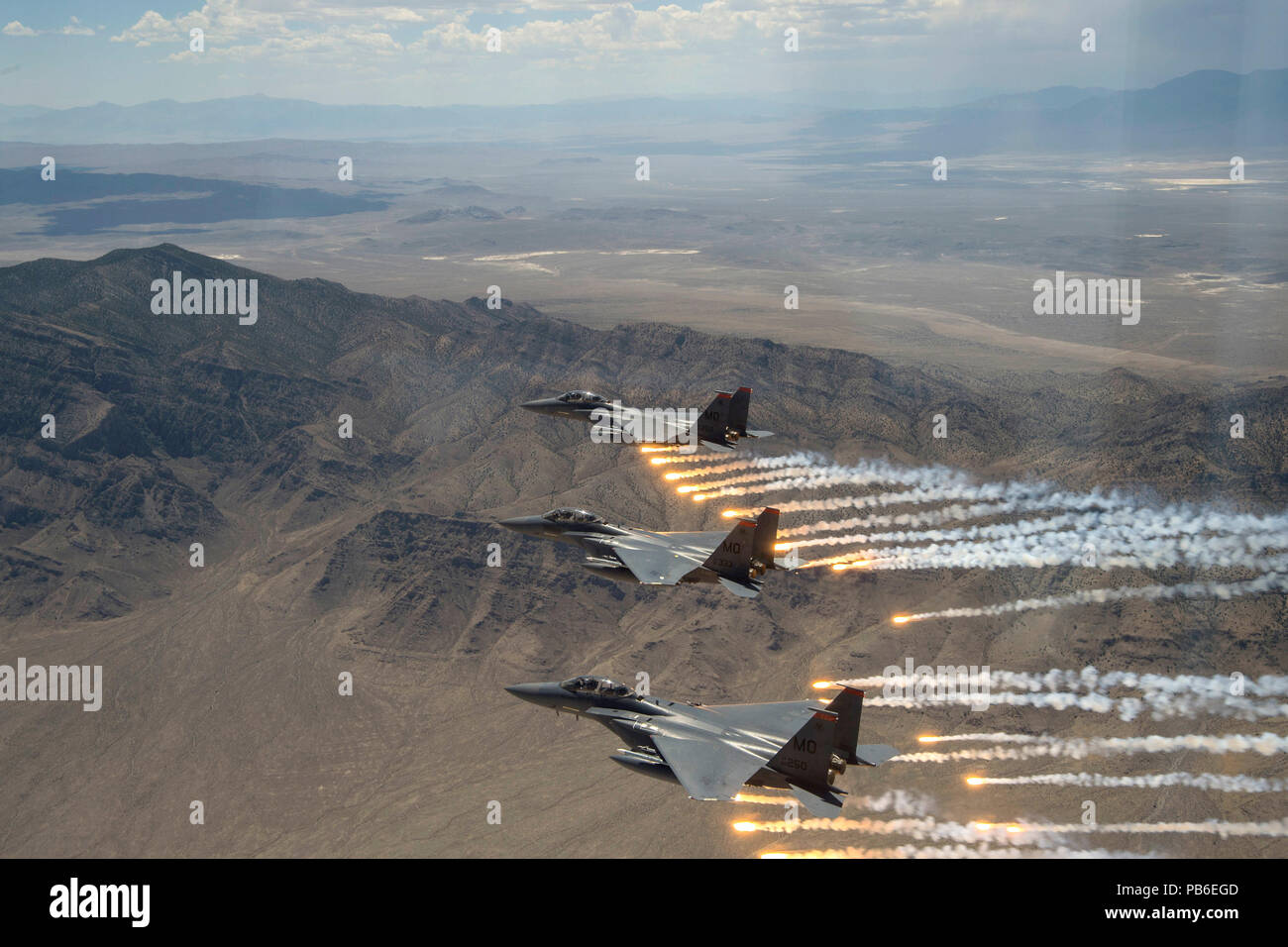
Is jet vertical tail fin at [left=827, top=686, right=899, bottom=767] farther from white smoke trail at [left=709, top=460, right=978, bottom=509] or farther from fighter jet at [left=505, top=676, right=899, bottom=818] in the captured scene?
white smoke trail at [left=709, top=460, right=978, bottom=509]

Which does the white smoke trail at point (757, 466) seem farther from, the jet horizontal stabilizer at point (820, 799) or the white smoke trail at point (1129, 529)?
the jet horizontal stabilizer at point (820, 799)

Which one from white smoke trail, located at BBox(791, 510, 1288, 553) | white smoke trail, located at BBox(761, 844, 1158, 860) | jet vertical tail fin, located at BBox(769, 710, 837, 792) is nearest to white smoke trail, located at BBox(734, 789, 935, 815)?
white smoke trail, located at BBox(761, 844, 1158, 860)

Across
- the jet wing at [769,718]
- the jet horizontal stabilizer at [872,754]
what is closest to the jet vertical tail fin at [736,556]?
the jet wing at [769,718]

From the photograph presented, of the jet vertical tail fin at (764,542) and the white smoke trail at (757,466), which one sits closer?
the jet vertical tail fin at (764,542)

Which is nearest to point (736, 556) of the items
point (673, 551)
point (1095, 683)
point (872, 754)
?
point (673, 551)

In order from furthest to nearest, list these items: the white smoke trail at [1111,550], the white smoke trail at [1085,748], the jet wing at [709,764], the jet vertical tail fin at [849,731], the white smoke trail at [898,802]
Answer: the white smoke trail at [1111,550] → the white smoke trail at [898,802] → the white smoke trail at [1085,748] → the jet vertical tail fin at [849,731] → the jet wing at [709,764]

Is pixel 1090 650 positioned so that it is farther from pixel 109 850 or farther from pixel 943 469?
pixel 109 850

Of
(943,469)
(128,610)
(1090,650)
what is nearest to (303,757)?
(128,610)
